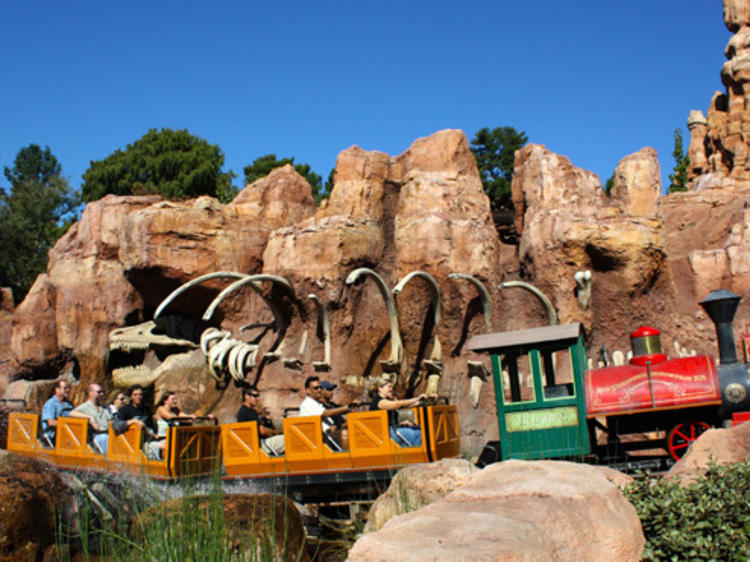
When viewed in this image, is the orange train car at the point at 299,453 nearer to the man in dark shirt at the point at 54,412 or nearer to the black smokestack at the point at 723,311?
the man in dark shirt at the point at 54,412

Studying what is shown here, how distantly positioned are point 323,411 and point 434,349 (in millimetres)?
7902

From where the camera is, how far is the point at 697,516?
5.36 meters

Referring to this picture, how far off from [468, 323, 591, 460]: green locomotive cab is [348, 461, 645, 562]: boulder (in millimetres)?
5403

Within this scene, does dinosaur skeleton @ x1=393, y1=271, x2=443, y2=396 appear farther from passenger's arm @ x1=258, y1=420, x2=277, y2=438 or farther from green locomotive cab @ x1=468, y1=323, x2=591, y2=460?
passenger's arm @ x1=258, y1=420, x2=277, y2=438

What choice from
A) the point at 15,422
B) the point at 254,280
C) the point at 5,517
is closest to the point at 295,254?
the point at 254,280

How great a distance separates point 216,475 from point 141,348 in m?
17.2

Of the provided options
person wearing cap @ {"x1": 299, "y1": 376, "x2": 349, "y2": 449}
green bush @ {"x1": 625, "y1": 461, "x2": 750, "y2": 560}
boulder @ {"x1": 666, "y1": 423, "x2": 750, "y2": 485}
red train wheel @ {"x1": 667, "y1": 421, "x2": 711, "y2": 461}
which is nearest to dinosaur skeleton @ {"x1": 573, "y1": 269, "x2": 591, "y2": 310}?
red train wheel @ {"x1": 667, "y1": 421, "x2": 711, "y2": 461}

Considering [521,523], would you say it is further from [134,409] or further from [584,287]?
[584,287]

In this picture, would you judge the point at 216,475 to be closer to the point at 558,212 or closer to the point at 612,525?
the point at 612,525

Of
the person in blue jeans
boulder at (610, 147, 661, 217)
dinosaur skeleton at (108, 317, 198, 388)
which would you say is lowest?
the person in blue jeans

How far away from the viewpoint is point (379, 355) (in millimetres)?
19141

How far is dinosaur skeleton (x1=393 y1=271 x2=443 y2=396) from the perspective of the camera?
1789cm

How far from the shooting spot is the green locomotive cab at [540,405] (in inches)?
416

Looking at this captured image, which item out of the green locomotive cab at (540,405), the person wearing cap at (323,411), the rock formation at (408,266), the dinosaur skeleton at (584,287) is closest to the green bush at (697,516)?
the green locomotive cab at (540,405)
